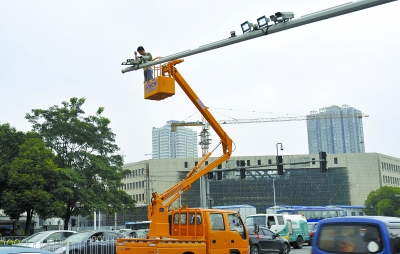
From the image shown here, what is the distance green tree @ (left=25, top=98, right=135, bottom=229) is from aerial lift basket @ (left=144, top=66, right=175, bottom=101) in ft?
79.2

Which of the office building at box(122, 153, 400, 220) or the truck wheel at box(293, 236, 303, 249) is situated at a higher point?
the office building at box(122, 153, 400, 220)

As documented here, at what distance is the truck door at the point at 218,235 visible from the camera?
15.0m

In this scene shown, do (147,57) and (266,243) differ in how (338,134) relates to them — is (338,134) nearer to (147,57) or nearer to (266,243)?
(266,243)

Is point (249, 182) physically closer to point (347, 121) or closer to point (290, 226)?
point (290, 226)

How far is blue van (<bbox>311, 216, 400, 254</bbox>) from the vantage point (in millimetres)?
8406

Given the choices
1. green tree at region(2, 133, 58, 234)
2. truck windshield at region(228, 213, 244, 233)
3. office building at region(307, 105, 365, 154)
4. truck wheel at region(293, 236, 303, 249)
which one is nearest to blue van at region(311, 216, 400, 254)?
truck windshield at region(228, 213, 244, 233)

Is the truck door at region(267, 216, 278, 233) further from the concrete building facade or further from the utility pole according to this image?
the concrete building facade

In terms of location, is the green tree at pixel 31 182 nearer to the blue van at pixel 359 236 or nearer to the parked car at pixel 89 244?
the parked car at pixel 89 244

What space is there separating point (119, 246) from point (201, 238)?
2.47 m

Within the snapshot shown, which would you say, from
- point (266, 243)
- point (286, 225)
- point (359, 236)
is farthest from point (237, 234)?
point (286, 225)

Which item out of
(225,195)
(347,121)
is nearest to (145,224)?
(225,195)

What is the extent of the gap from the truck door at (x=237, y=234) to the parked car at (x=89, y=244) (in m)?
4.82

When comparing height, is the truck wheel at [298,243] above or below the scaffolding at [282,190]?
below

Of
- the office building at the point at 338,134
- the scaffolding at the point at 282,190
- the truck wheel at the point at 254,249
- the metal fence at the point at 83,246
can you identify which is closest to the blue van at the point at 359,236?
the metal fence at the point at 83,246
